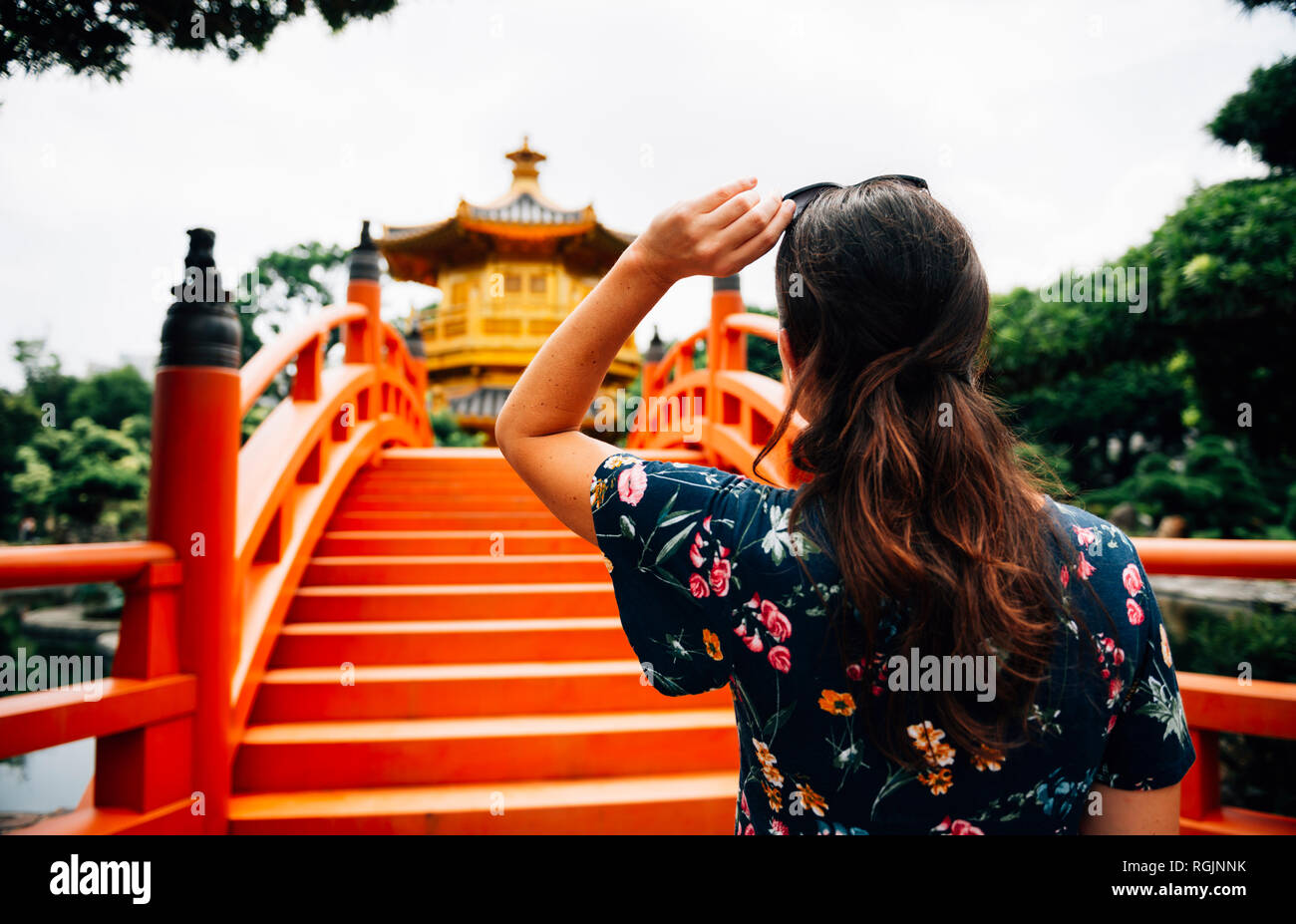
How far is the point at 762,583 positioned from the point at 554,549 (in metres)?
3.48

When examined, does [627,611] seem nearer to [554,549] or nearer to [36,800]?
[554,549]

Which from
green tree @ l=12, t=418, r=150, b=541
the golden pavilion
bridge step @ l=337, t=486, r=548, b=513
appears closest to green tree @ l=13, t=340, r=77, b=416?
green tree @ l=12, t=418, r=150, b=541

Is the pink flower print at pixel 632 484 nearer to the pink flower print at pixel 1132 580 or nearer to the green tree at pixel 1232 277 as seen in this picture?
the pink flower print at pixel 1132 580

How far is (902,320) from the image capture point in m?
0.81

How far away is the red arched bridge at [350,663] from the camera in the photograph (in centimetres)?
181

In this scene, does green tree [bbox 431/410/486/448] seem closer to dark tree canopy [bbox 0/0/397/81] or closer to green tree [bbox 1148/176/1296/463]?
dark tree canopy [bbox 0/0/397/81]

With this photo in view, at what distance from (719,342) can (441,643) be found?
2690 millimetres

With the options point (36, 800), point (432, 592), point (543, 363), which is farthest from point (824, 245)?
point (36, 800)

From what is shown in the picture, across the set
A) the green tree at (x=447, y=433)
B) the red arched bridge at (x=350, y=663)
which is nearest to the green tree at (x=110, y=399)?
the green tree at (x=447, y=433)

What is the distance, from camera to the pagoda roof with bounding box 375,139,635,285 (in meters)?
15.5

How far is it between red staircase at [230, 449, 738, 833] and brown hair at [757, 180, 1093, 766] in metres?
2.06

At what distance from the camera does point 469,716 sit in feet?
9.70

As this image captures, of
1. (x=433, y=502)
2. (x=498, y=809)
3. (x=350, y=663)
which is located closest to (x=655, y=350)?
(x=433, y=502)
